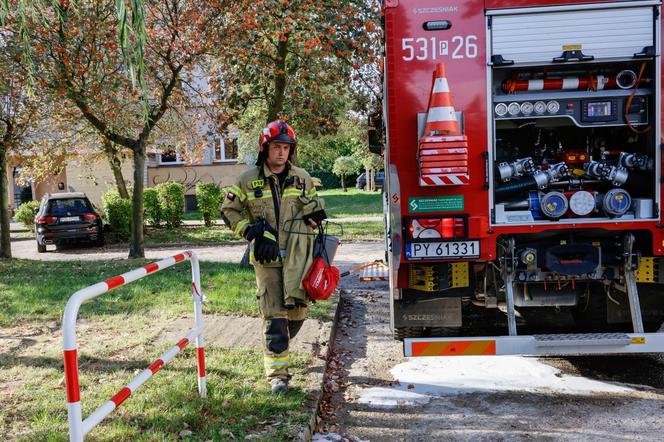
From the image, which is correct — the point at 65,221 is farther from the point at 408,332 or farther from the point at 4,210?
the point at 408,332

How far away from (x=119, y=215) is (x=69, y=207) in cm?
189

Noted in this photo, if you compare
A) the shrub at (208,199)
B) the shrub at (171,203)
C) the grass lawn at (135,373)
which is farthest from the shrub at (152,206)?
the grass lawn at (135,373)

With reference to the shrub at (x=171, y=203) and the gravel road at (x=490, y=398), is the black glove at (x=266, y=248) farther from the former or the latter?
the shrub at (x=171, y=203)

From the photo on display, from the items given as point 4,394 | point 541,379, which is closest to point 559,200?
point 541,379

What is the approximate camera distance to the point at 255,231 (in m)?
4.43

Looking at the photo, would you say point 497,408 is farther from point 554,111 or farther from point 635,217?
point 554,111

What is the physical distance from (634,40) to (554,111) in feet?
2.36

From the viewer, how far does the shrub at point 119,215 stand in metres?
19.3

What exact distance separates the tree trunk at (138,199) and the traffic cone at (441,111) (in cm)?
992

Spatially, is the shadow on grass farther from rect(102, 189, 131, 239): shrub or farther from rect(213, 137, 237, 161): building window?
rect(213, 137, 237, 161): building window

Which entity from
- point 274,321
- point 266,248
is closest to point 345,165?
point 274,321

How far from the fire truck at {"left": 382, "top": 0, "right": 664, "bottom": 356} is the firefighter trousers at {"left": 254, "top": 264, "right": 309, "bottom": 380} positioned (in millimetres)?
883

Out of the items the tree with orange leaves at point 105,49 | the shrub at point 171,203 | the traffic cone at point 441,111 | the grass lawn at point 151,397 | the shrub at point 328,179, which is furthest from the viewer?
the shrub at point 328,179

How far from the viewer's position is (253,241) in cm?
446
